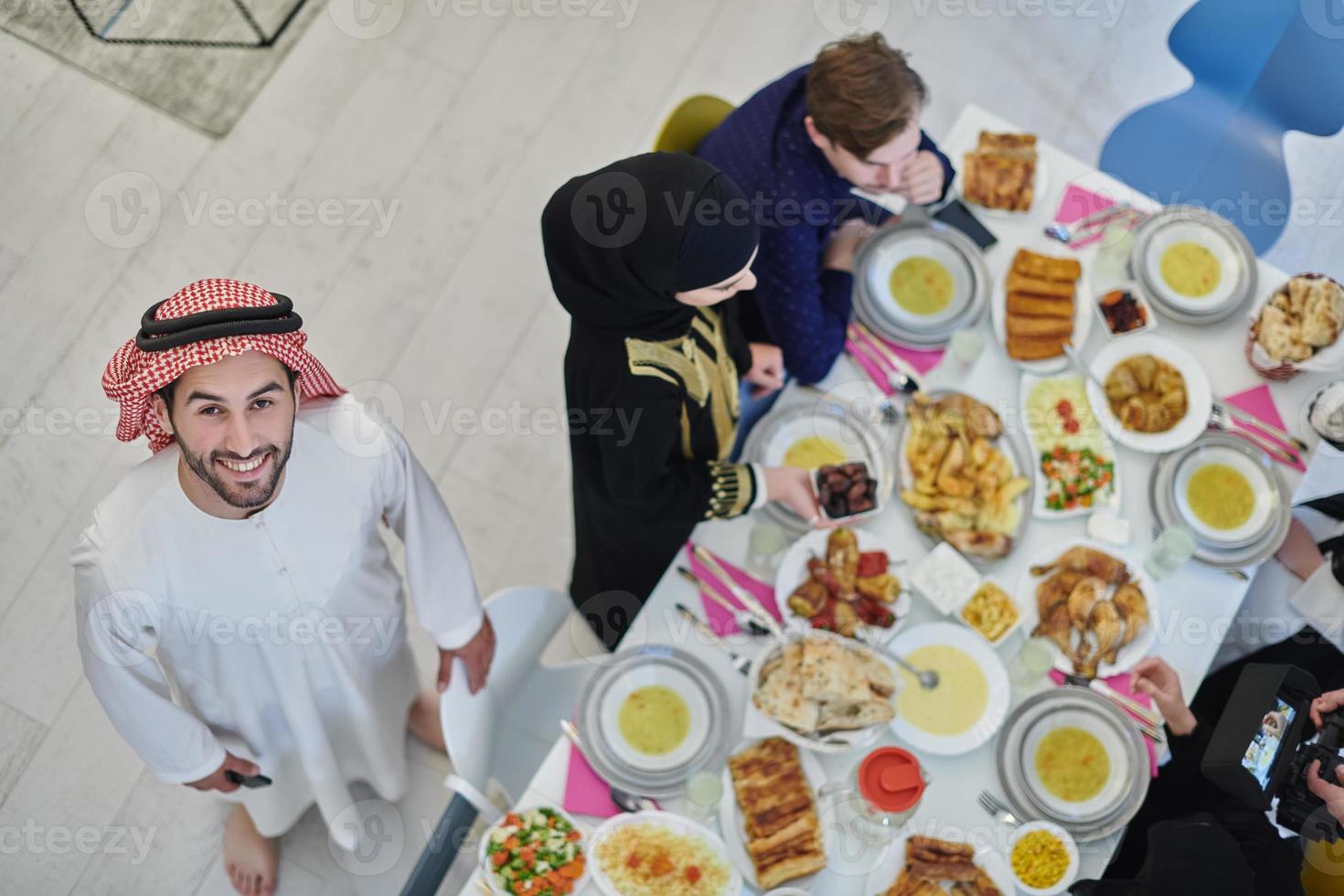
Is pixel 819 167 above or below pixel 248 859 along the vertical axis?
above

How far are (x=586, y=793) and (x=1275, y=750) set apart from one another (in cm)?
130

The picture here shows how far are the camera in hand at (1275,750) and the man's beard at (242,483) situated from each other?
5.67 ft

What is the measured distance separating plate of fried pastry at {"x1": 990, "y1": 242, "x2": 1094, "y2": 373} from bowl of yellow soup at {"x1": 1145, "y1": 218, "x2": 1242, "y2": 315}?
0.62 ft

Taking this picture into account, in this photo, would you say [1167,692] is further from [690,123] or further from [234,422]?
[234,422]

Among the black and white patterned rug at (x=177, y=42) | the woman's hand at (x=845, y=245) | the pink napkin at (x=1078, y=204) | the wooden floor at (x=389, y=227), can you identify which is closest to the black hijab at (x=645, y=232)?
the woman's hand at (x=845, y=245)

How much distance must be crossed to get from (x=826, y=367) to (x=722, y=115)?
2.26ft

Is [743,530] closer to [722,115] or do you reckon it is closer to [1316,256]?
[722,115]

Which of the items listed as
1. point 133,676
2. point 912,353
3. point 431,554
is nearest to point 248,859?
point 133,676

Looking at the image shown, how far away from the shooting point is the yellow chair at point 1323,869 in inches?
87.2

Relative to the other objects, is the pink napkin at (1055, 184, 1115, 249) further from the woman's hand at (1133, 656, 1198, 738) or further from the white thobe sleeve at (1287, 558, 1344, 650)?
the woman's hand at (1133, 656, 1198, 738)

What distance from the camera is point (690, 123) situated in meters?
2.64

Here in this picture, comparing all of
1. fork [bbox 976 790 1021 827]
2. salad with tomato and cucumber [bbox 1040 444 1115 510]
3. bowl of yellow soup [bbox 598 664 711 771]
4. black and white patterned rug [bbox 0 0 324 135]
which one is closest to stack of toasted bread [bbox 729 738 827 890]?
bowl of yellow soup [bbox 598 664 711 771]

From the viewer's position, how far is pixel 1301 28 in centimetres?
293

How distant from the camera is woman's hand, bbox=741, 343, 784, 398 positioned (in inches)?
102
